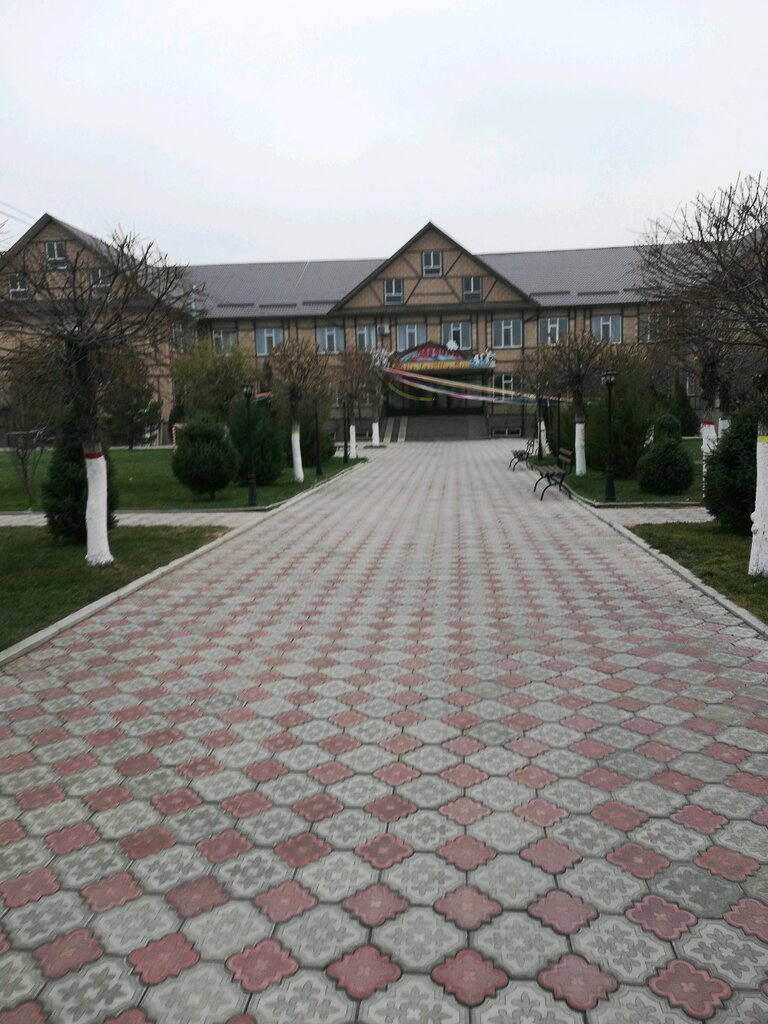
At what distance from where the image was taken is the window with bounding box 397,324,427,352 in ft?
149

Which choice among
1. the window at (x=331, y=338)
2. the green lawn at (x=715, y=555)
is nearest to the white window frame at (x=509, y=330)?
the window at (x=331, y=338)

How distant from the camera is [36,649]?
276 inches

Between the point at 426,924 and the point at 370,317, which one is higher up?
the point at 370,317

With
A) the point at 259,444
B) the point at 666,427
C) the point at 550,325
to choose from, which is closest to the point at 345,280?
the point at 550,325

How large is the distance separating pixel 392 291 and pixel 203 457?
29.6 m

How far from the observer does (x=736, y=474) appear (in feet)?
38.7

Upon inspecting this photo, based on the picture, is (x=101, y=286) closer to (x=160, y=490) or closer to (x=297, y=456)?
(x=160, y=490)

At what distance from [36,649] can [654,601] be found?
6.02 m

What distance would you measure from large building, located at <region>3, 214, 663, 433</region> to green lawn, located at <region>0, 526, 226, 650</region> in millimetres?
30843

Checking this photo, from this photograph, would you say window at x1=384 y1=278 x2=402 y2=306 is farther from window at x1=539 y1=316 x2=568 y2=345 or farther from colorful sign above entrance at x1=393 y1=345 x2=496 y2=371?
window at x1=539 y1=316 x2=568 y2=345

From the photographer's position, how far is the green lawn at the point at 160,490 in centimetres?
1841

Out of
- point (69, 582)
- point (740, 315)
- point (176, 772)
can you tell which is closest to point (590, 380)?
point (740, 315)

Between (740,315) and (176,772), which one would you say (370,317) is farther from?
(176,772)

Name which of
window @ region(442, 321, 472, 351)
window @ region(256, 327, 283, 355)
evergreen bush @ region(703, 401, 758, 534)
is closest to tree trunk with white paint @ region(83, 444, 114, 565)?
evergreen bush @ region(703, 401, 758, 534)
